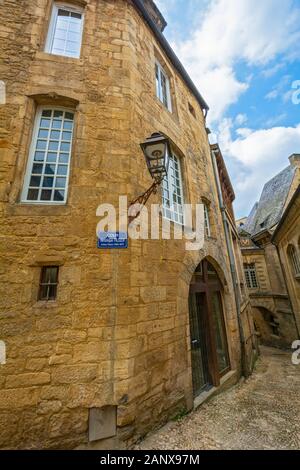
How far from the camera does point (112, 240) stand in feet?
9.64

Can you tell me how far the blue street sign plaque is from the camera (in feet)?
9.53

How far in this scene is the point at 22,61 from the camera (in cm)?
350

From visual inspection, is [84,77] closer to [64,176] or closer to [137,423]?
[64,176]

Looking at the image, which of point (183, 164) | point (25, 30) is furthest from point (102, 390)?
point (25, 30)

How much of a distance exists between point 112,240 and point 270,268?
16.3 metres

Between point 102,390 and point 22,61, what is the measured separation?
5262 mm

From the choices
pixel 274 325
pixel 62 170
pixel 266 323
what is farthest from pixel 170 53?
pixel 266 323

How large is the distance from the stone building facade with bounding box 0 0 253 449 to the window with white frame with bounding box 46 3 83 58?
3 cm

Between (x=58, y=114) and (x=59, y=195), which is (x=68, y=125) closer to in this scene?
(x=58, y=114)

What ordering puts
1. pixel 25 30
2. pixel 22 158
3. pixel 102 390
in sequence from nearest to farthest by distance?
1. pixel 102 390
2. pixel 22 158
3. pixel 25 30

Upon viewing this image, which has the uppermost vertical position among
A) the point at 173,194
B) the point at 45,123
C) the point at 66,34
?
the point at 66,34

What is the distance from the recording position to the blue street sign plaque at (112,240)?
9.53 ft

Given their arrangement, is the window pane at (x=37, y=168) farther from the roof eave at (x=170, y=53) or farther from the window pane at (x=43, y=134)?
the roof eave at (x=170, y=53)

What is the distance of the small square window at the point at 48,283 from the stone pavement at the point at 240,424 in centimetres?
220
